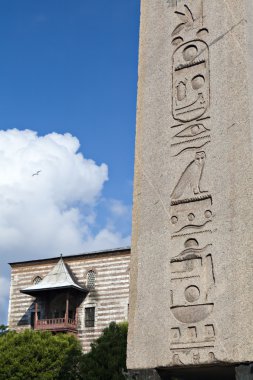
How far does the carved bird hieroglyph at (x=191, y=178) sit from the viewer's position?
7.25 meters

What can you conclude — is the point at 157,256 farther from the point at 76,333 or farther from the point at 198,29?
the point at 76,333

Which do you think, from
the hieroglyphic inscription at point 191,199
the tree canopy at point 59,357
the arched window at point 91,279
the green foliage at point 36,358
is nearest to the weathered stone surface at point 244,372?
the hieroglyphic inscription at point 191,199

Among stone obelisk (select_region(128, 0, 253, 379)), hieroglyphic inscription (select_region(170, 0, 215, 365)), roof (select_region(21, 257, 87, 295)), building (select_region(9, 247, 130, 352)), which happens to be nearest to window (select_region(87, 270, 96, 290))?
building (select_region(9, 247, 130, 352))

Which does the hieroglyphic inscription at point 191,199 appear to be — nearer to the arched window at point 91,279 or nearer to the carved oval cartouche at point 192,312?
the carved oval cartouche at point 192,312

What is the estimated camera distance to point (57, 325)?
1383 inches

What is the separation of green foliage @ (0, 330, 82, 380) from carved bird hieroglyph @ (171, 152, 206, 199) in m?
20.1

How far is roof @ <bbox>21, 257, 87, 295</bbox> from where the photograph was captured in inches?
1398

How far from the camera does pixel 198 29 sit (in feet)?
26.1

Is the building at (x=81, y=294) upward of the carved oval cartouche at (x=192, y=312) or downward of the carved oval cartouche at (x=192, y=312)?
upward

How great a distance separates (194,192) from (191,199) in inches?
3.7

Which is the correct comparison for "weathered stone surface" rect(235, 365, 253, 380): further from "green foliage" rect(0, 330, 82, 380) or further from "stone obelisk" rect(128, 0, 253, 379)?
"green foliage" rect(0, 330, 82, 380)

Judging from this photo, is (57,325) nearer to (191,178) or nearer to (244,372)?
(191,178)

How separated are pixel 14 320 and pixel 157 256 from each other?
3308 centimetres

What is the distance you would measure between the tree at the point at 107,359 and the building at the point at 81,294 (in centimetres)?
1012
